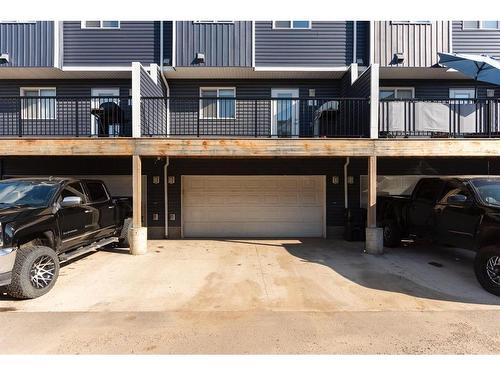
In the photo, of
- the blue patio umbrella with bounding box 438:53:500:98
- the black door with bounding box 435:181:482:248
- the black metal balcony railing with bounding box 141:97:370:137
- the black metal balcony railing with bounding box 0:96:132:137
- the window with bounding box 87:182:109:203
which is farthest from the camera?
the black metal balcony railing with bounding box 0:96:132:137

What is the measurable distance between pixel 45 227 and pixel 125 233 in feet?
9.83

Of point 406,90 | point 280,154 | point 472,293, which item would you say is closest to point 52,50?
point 280,154

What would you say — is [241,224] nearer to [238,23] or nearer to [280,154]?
[280,154]

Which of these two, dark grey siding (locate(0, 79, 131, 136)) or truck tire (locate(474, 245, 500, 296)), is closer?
truck tire (locate(474, 245, 500, 296))

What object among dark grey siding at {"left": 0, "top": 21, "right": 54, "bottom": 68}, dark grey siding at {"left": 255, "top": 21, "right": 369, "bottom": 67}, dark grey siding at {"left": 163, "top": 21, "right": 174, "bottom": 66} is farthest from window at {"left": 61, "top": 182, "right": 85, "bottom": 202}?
dark grey siding at {"left": 255, "top": 21, "right": 369, "bottom": 67}

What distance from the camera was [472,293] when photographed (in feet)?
16.2

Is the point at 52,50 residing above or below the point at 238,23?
below

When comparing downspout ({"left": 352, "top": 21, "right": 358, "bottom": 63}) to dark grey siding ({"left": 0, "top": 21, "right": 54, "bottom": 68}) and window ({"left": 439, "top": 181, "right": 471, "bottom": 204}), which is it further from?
dark grey siding ({"left": 0, "top": 21, "right": 54, "bottom": 68})

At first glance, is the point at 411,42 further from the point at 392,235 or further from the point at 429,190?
the point at 392,235

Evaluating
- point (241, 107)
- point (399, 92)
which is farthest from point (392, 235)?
point (241, 107)

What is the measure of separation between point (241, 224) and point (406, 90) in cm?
730

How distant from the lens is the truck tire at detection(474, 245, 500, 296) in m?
4.84

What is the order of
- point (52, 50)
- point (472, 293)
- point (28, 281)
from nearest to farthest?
point (28, 281) → point (472, 293) → point (52, 50)

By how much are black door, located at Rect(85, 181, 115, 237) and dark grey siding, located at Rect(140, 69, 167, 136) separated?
1.87 meters
